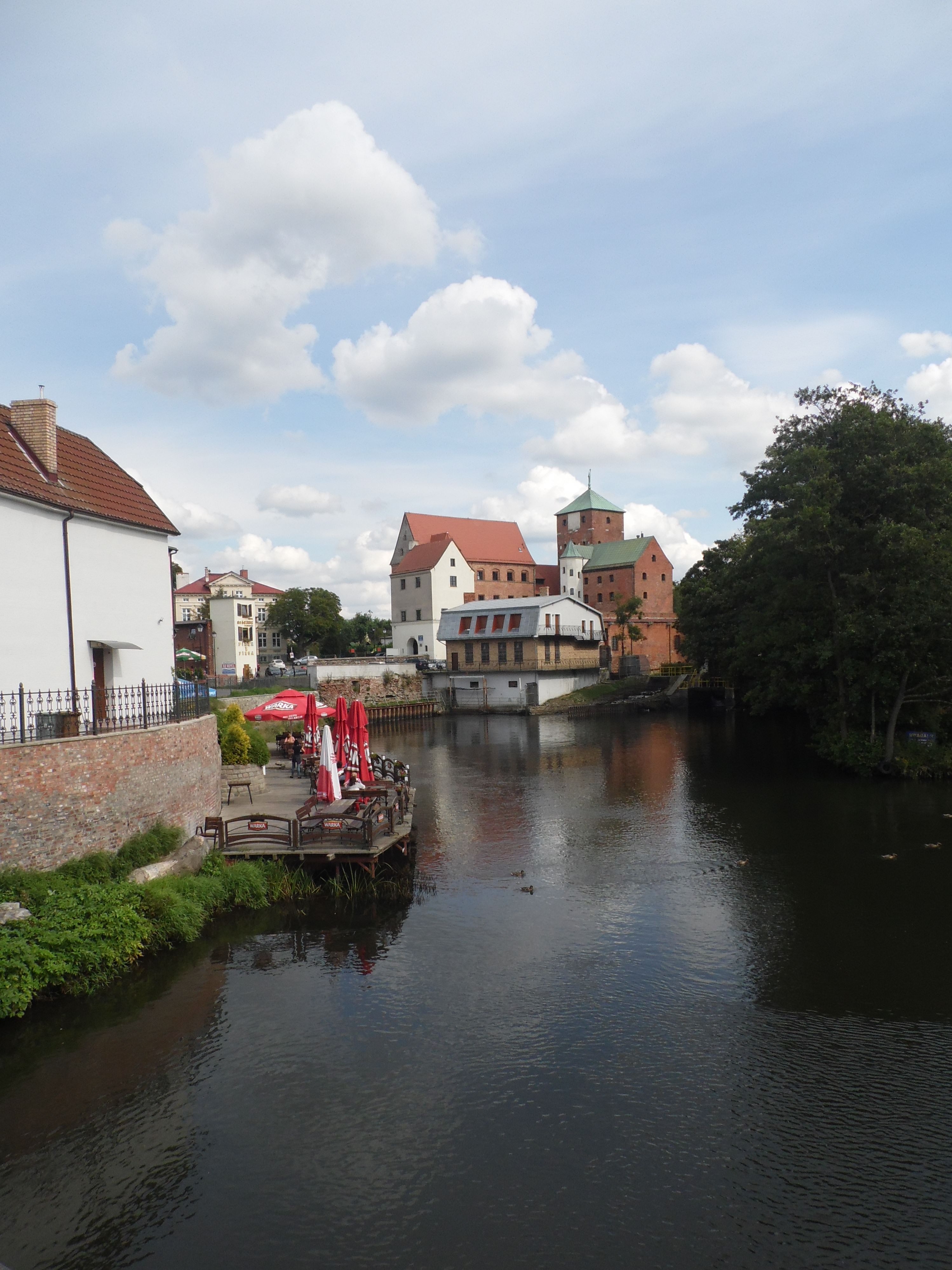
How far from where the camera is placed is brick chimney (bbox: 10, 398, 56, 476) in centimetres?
1814

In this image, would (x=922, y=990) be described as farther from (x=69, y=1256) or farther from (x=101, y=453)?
(x=101, y=453)

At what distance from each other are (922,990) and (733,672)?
39.9 m

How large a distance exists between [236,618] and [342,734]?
204 feet

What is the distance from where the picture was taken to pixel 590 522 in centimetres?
9975

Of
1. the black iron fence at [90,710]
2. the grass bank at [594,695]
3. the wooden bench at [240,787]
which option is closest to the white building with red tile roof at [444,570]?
the grass bank at [594,695]

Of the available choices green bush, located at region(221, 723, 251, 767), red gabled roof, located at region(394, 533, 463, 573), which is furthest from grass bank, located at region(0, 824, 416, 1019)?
red gabled roof, located at region(394, 533, 463, 573)

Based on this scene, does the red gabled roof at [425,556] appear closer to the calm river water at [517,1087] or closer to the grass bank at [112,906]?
the calm river water at [517,1087]

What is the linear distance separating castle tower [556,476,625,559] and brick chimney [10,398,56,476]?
271 feet

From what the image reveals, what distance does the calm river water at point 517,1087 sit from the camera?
7875mm

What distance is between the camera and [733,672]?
168 ft

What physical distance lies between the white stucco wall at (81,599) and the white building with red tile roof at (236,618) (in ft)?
145

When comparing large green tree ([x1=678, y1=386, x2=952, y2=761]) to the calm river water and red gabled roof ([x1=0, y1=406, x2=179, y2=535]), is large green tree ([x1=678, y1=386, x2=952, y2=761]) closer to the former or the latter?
the calm river water

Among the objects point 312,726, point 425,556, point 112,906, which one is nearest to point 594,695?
point 425,556

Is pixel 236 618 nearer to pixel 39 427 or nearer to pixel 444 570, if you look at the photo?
pixel 444 570
